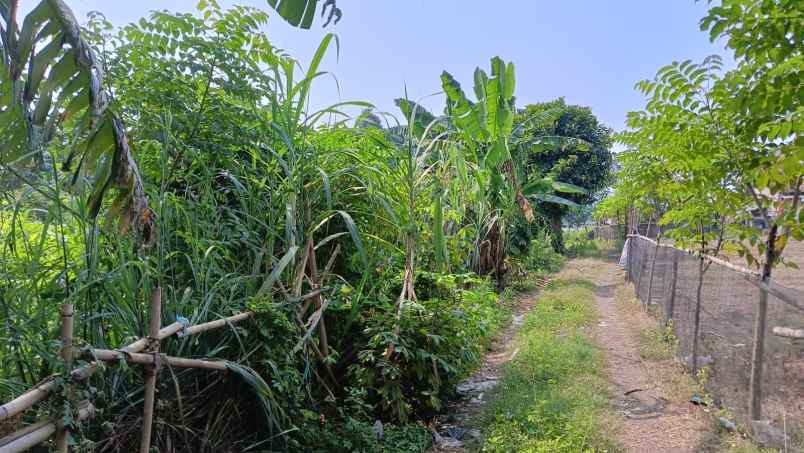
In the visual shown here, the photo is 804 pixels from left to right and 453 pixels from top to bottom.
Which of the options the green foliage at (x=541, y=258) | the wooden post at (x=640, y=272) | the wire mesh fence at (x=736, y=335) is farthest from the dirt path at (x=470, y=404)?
the green foliage at (x=541, y=258)

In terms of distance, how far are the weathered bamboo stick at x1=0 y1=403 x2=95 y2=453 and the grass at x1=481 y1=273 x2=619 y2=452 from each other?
8.95 ft

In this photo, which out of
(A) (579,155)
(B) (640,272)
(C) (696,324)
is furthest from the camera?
(A) (579,155)

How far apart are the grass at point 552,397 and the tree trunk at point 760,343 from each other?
0.97m

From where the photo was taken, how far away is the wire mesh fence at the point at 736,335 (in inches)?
124

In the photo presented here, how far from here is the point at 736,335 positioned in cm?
401

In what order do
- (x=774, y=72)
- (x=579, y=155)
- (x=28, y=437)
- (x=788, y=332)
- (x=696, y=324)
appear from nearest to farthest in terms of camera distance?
(x=28, y=437) < (x=774, y=72) < (x=788, y=332) < (x=696, y=324) < (x=579, y=155)

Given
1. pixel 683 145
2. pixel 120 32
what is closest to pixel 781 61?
pixel 683 145

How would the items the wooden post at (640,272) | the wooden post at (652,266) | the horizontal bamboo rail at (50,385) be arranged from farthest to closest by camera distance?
1. the wooden post at (640,272)
2. the wooden post at (652,266)
3. the horizontal bamboo rail at (50,385)

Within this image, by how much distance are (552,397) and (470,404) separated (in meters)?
0.73

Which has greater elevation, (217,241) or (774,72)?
(774,72)

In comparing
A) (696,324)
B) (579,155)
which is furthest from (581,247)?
(696,324)

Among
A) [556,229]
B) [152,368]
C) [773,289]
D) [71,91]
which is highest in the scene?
Result: [71,91]

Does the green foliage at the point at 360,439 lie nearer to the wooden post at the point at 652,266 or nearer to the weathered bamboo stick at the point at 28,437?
the weathered bamboo stick at the point at 28,437

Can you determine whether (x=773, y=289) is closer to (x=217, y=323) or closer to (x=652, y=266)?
(x=217, y=323)
